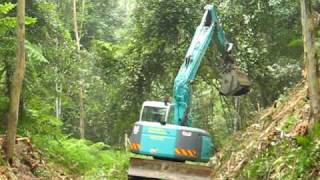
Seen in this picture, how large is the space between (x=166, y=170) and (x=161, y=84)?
10456 mm

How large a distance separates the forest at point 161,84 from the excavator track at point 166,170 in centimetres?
11

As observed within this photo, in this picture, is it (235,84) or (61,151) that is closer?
(235,84)

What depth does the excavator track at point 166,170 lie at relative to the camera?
11.3 meters

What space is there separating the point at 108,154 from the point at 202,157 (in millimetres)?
8357

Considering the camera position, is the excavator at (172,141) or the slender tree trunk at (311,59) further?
the excavator at (172,141)

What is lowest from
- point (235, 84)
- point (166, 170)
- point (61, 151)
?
point (61, 151)

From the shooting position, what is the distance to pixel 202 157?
39.0ft

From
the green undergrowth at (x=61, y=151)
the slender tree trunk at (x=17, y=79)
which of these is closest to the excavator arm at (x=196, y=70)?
the green undergrowth at (x=61, y=151)

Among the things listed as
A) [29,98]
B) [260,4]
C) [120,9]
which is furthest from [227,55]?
[120,9]

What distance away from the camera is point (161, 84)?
21.8m

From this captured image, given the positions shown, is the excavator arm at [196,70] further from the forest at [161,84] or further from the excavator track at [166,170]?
the excavator track at [166,170]

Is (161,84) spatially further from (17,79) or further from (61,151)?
(17,79)

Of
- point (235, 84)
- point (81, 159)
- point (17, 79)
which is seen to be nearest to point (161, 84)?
point (81, 159)

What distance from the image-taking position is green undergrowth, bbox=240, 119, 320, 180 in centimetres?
703
